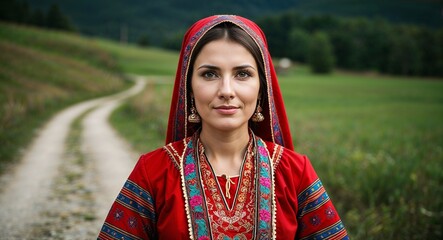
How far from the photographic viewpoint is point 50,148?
28.1 feet

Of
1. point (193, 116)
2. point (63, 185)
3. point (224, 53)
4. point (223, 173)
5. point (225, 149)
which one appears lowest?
point (63, 185)

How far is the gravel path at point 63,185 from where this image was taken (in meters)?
3.88

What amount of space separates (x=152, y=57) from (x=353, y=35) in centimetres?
4152

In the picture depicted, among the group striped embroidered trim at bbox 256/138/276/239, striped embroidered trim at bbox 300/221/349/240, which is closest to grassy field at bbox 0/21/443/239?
striped embroidered trim at bbox 300/221/349/240

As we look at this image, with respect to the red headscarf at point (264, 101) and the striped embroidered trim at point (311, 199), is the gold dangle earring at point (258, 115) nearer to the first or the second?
the red headscarf at point (264, 101)

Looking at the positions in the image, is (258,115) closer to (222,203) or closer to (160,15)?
(222,203)

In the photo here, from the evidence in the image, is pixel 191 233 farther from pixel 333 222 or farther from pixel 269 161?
pixel 333 222

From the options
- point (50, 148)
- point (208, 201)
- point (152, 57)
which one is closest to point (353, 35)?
point (152, 57)

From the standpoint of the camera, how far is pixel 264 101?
208 centimetres

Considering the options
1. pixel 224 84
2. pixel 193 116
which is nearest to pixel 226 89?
pixel 224 84

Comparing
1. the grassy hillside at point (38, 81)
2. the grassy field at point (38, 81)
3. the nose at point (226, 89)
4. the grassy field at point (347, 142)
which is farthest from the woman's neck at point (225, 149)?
A: the grassy field at point (38, 81)

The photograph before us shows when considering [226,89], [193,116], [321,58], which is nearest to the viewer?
[226,89]

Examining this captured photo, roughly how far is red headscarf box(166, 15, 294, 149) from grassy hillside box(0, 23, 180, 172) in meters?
5.89

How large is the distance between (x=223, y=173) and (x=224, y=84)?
483 millimetres
